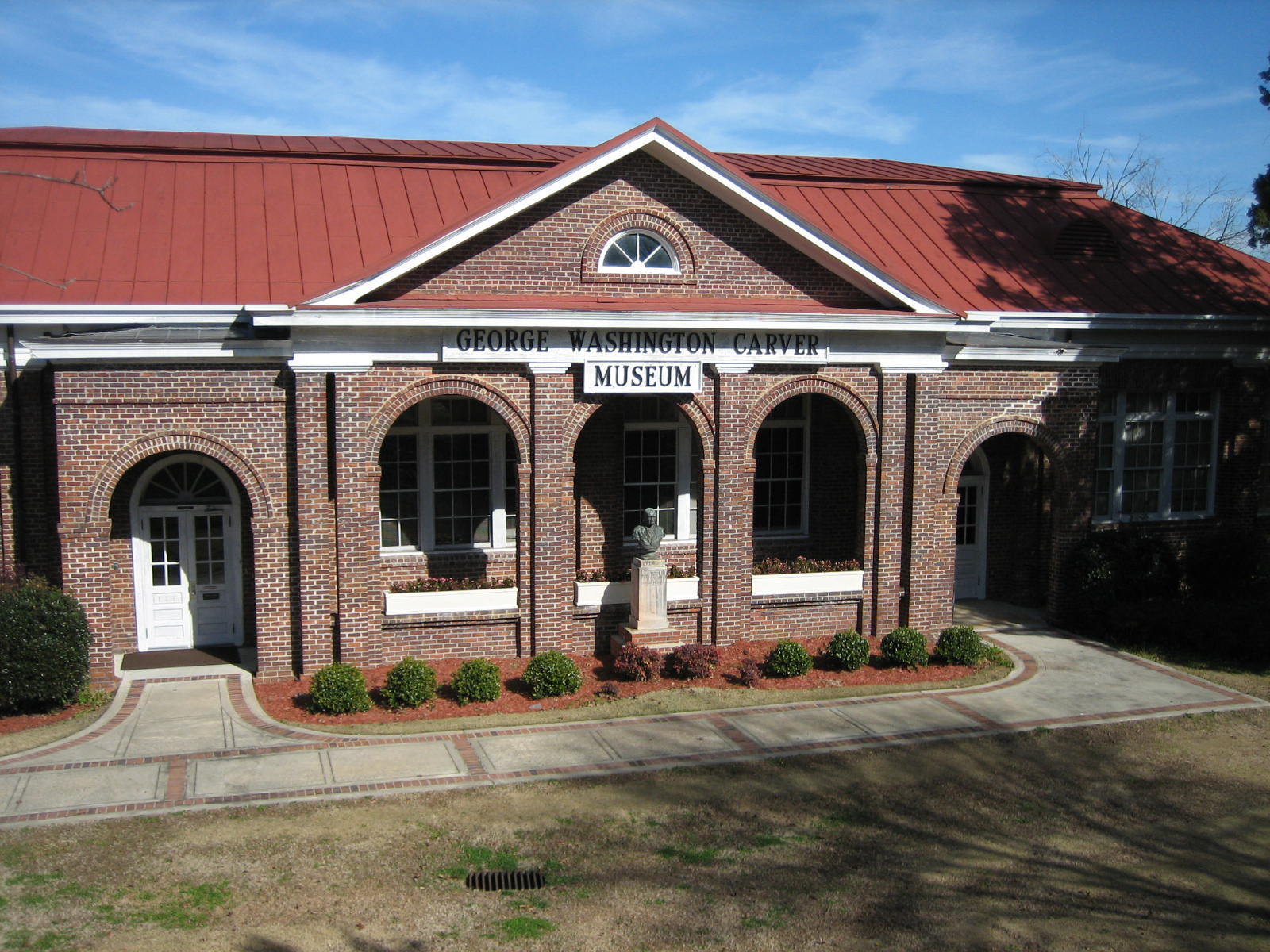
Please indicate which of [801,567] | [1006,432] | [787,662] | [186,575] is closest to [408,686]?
[186,575]

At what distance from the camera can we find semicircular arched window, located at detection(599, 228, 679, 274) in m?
15.3

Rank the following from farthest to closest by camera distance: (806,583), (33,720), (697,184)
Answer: (806,583) < (697,184) < (33,720)

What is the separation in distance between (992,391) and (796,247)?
13.4ft

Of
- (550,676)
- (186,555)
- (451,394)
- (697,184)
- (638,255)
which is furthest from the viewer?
(186,555)

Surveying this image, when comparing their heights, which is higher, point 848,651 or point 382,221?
point 382,221

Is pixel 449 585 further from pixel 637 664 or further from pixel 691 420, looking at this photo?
pixel 691 420

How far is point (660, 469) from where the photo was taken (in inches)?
698

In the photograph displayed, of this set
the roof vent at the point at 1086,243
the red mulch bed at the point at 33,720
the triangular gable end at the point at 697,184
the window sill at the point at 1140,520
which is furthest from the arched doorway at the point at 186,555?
the roof vent at the point at 1086,243

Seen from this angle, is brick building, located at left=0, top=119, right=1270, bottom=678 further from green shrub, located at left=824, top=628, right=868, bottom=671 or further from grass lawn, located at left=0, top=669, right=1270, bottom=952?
grass lawn, located at left=0, top=669, right=1270, bottom=952

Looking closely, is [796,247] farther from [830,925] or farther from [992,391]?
[830,925]

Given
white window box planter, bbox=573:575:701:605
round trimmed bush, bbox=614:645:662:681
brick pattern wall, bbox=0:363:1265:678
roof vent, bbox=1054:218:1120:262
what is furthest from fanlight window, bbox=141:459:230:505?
roof vent, bbox=1054:218:1120:262

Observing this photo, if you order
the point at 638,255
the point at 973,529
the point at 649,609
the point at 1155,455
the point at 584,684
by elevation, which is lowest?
the point at 584,684

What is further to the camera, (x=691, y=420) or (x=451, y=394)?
(x=691, y=420)

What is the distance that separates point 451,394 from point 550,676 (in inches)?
159
